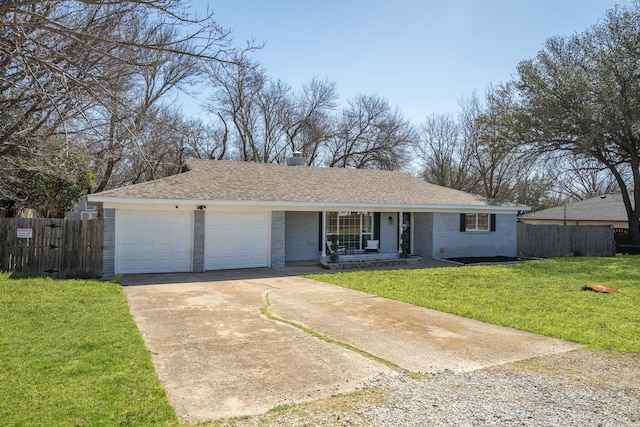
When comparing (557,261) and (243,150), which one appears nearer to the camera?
(557,261)

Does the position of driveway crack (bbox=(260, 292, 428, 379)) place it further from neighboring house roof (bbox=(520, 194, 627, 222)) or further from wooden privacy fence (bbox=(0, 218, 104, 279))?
neighboring house roof (bbox=(520, 194, 627, 222))

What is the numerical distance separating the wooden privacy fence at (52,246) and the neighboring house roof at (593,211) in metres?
32.0

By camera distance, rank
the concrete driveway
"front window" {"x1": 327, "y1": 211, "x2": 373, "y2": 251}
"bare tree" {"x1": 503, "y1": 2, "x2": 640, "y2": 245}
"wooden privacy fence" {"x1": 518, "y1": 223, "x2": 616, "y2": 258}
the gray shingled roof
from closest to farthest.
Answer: the concrete driveway < the gray shingled roof < "front window" {"x1": 327, "y1": 211, "x2": 373, "y2": 251} < "wooden privacy fence" {"x1": 518, "y1": 223, "x2": 616, "y2": 258} < "bare tree" {"x1": 503, "y1": 2, "x2": 640, "y2": 245}

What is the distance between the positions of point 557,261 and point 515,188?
22.9m

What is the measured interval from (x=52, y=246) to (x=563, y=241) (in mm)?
22273

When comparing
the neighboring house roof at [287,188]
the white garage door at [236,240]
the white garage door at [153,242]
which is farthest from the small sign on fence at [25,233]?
the white garage door at [236,240]

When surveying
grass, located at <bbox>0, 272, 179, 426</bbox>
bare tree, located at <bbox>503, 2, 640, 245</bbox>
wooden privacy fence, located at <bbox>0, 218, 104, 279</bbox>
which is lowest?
grass, located at <bbox>0, 272, 179, 426</bbox>

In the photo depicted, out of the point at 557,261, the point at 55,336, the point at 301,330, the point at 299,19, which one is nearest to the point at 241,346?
the point at 301,330

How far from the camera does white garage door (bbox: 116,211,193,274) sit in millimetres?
13164

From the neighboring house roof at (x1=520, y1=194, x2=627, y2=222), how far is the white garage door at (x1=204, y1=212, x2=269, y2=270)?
26730 millimetres

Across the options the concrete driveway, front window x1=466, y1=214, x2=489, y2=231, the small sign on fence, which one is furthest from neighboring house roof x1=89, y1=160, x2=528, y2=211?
the concrete driveway

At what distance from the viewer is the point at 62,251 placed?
484 inches

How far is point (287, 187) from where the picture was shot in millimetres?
17078

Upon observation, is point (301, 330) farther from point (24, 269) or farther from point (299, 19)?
point (24, 269)
